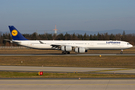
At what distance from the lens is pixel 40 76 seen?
21031mm
